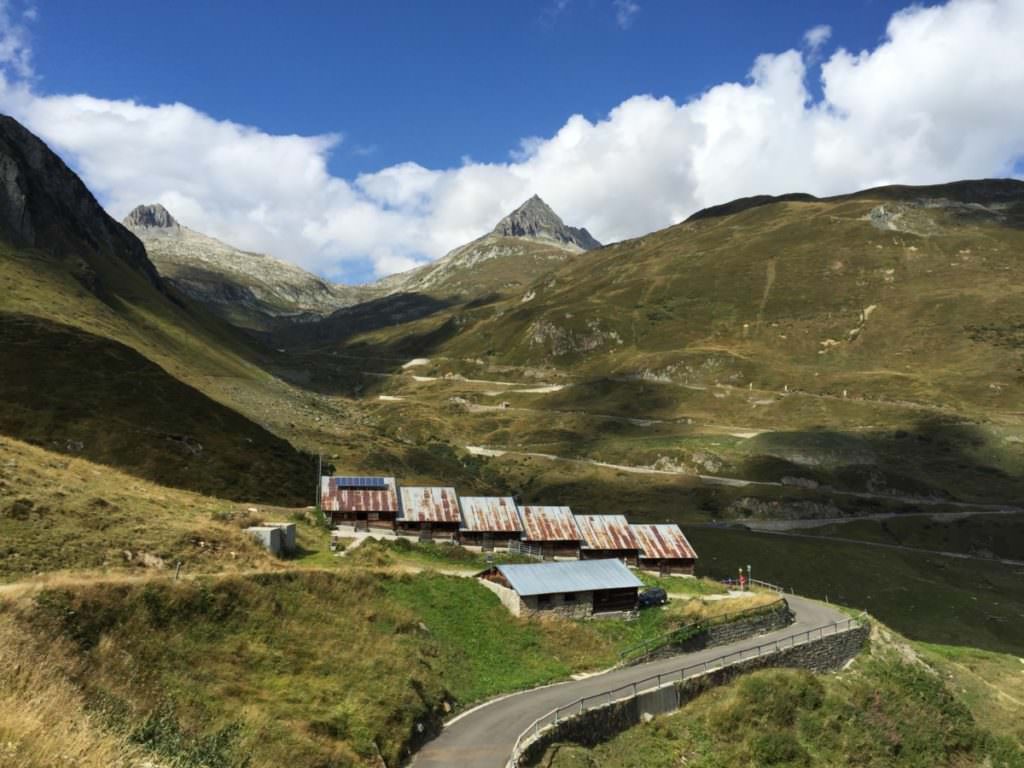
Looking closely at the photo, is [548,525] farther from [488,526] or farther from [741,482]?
[741,482]

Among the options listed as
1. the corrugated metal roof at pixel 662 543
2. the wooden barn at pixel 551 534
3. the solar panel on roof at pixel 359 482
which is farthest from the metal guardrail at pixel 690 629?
the solar panel on roof at pixel 359 482

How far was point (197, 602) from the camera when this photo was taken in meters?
26.0

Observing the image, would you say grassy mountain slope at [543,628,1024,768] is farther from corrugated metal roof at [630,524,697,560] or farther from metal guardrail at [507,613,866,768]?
corrugated metal roof at [630,524,697,560]

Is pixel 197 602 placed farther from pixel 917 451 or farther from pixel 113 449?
pixel 917 451

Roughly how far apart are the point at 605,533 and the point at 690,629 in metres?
20.2

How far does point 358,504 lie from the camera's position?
60969 millimetres

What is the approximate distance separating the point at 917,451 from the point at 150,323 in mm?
162733

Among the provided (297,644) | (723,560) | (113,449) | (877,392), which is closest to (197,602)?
(297,644)

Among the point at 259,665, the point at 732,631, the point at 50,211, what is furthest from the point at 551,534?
the point at 50,211

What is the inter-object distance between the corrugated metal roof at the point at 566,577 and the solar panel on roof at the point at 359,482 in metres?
22.3

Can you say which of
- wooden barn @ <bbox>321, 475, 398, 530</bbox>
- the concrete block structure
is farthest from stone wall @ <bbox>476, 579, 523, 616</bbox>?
wooden barn @ <bbox>321, 475, 398, 530</bbox>

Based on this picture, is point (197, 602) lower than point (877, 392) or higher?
lower

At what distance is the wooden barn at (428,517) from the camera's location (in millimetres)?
61438

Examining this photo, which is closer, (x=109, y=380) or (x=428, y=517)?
(x=428, y=517)
